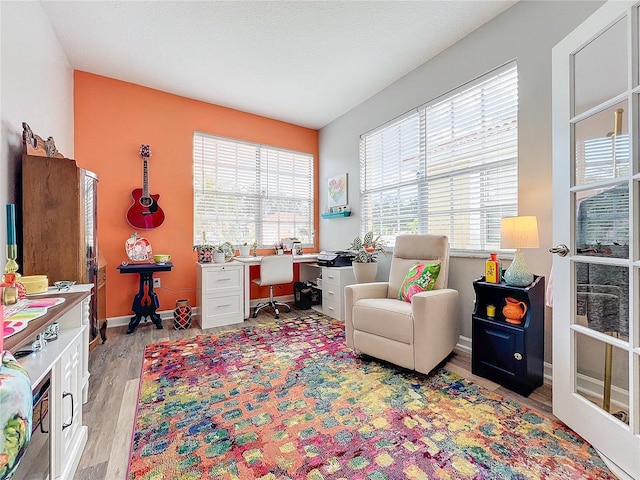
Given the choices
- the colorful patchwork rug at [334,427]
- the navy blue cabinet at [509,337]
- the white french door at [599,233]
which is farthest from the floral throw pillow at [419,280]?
the white french door at [599,233]

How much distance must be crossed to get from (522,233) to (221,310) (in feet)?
9.65

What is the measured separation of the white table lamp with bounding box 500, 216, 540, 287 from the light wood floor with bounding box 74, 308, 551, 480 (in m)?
0.72

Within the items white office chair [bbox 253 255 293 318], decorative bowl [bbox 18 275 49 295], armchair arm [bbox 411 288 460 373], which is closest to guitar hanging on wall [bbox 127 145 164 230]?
white office chair [bbox 253 255 293 318]

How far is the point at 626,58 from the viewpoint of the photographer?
1.26 meters

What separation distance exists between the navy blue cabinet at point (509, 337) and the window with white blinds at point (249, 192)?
2.93m

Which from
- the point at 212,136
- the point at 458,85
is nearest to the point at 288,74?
the point at 212,136

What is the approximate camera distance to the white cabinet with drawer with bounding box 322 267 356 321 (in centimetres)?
341

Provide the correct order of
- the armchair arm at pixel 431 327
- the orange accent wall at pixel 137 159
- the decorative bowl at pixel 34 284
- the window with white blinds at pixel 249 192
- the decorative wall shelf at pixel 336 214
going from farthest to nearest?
the decorative wall shelf at pixel 336 214, the window with white blinds at pixel 249 192, the orange accent wall at pixel 137 159, the armchair arm at pixel 431 327, the decorative bowl at pixel 34 284

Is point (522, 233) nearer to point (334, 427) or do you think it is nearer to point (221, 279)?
point (334, 427)

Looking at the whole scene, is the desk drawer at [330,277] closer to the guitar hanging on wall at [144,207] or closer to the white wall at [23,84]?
the guitar hanging on wall at [144,207]

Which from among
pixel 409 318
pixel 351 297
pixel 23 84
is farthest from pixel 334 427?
pixel 23 84

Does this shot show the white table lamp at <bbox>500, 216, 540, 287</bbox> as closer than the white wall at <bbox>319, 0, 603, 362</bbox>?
Yes

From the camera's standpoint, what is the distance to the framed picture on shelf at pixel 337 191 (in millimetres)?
4110

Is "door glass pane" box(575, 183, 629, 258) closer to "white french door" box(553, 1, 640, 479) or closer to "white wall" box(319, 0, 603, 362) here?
"white french door" box(553, 1, 640, 479)
